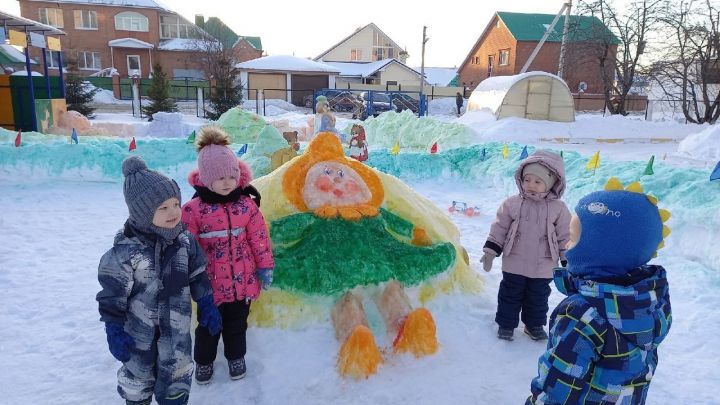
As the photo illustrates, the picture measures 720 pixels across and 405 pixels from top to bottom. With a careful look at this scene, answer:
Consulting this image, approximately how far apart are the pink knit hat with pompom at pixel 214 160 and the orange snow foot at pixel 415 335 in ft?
4.79

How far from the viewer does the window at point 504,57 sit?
112 ft

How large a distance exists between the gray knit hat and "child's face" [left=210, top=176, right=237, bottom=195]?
1.34ft

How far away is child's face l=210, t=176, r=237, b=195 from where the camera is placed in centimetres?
278

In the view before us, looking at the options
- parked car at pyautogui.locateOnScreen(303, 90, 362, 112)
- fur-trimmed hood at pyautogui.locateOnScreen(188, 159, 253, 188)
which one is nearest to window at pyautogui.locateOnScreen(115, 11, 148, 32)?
parked car at pyautogui.locateOnScreen(303, 90, 362, 112)

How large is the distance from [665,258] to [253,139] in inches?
393

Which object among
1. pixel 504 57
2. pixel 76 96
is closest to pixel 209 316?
pixel 76 96

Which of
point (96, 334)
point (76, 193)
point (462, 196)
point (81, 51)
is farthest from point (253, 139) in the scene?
point (81, 51)

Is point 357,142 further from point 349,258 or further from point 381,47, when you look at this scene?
point 381,47

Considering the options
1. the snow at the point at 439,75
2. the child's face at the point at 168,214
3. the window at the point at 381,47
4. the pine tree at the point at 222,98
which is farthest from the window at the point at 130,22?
the child's face at the point at 168,214

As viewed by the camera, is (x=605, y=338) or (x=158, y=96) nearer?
(x=605, y=338)

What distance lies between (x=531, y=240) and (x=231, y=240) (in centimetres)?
204

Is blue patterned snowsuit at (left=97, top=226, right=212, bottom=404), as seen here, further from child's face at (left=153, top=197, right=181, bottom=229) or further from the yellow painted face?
the yellow painted face

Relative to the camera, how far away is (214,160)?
276cm

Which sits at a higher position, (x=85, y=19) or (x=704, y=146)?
(x=85, y=19)
